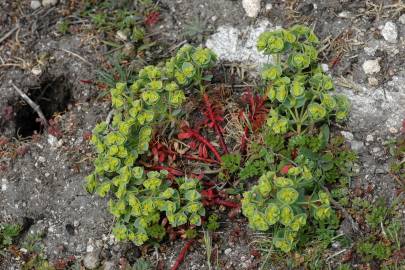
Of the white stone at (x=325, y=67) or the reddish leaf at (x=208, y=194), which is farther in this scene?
the white stone at (x=325, y=67)

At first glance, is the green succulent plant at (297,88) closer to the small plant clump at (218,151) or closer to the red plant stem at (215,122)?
the small plant clump at (218,151)

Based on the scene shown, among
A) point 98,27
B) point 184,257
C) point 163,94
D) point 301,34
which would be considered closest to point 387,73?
point 301,34

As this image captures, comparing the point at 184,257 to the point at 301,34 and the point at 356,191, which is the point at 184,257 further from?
the point at 301,34

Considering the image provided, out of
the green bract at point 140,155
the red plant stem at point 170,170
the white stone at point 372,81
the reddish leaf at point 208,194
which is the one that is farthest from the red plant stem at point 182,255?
the white stone at point 372,81

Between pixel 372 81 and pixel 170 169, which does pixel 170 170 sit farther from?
pixel 372 81

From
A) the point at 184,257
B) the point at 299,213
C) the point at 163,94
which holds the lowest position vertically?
the point at 184,257

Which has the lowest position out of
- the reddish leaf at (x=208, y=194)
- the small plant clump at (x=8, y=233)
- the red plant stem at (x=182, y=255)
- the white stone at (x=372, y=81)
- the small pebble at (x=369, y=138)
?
the red plant stem at (x=182, y=255)

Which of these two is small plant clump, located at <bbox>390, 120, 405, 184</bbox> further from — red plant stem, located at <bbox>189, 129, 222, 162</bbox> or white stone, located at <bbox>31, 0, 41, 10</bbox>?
white stone, located at <bbox>31, 0, 41, 10</bbox>
